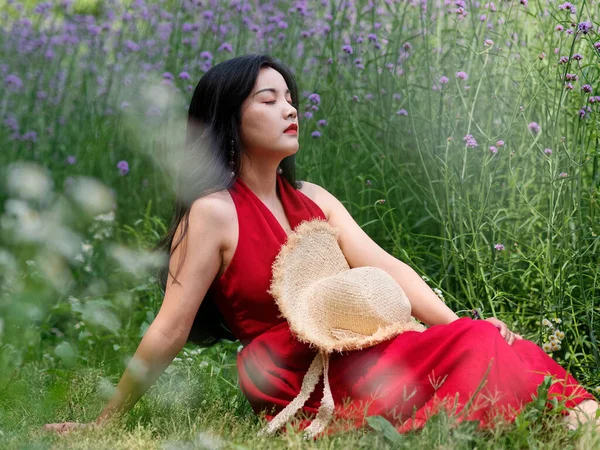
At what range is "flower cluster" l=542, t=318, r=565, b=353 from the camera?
2.48 metres

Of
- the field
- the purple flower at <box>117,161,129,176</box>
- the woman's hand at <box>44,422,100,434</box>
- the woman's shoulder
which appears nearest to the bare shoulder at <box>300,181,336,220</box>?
the woman's shoulder

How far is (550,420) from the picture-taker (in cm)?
189

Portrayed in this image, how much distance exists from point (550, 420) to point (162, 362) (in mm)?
883

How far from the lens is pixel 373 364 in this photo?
2.03 metres

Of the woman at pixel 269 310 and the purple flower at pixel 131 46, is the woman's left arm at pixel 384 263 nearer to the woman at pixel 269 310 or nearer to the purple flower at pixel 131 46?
the woman at pixel 269 310

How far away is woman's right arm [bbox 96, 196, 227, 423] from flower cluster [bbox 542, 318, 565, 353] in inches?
37.9

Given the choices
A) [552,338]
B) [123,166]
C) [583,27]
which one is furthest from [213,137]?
[123,166]

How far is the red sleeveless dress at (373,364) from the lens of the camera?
189 centimetres

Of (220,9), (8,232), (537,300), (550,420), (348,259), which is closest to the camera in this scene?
(550,420)

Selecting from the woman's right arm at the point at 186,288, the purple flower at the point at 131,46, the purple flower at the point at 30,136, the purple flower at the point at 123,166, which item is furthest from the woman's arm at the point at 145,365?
the purple flower at the point at 131,46

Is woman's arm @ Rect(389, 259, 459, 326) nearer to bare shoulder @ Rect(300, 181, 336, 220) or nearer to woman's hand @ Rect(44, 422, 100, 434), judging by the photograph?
bare shoulder @ Rect(300, 181, 336, 220)

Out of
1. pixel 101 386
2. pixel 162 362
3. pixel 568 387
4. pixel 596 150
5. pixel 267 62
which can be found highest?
pixel 267 62

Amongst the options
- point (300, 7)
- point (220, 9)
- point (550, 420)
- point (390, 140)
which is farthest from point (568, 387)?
point (220, 9)

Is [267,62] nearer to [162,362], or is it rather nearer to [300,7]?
[162,362]
